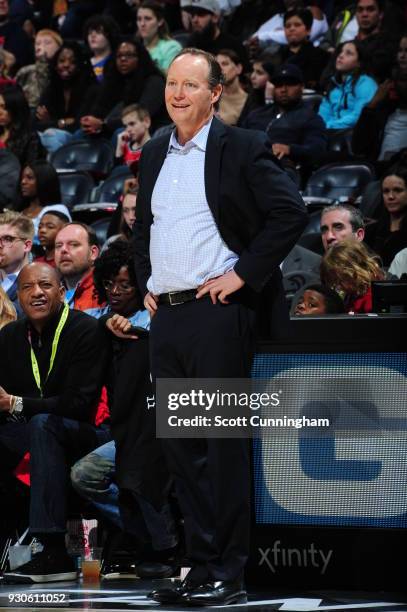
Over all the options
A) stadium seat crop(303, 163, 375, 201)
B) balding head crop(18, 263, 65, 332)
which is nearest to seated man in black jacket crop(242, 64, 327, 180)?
stadium seat crop(303, 163, 375, 201)

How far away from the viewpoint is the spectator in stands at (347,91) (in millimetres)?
10039

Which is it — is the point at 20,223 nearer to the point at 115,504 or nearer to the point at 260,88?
the point at 115,504

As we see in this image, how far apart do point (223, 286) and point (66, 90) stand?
893 centimetres

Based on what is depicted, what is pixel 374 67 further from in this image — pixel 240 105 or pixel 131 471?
pixel 131 471

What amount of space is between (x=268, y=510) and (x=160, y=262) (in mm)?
943

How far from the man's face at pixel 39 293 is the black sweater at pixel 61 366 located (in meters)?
0.05

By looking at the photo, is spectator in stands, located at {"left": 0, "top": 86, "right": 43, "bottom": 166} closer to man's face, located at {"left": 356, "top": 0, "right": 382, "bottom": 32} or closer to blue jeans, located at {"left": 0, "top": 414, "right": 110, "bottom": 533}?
man's face, located at {"left": 356, "top": 0, "right": 382, "bottom": 32}

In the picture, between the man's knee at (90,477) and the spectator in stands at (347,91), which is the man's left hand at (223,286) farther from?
the spectator in stands at (347,91)

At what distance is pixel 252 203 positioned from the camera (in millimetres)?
4051

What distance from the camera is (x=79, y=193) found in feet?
33.0

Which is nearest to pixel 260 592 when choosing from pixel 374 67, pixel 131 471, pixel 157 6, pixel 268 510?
pixel 268 510

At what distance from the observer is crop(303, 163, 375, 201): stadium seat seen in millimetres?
8812

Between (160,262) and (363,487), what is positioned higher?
(160,262)

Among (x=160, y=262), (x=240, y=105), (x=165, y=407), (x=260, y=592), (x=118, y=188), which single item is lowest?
(x=260, y=592)
